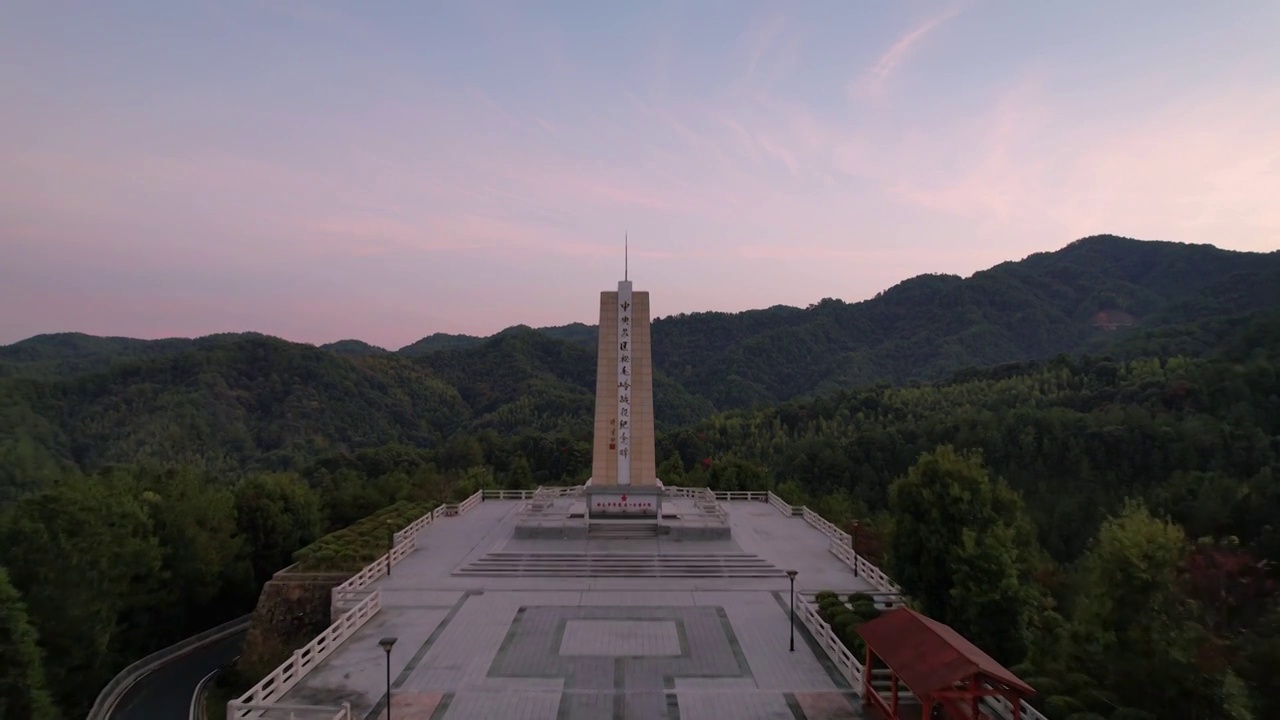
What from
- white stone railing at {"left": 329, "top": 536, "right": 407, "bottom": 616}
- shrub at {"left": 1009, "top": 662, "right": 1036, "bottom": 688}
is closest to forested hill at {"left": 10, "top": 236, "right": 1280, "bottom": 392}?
white stone railing at {"left": 329, "top": 536, "right": 407, "bottom": 616}

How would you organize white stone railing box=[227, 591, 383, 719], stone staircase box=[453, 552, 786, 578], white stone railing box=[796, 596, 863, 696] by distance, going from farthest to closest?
1. stone staircase box=[453, 552, 786, 578]
2. white stone railing box=[796, 596, 863, 696]
3. white stone railing box=[227, 591, 383, 719]

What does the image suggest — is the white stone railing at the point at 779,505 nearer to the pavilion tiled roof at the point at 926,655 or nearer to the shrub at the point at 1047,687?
the pavilion tiled roof at the point at 926,655

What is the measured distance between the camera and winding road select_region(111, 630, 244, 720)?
1995 cm

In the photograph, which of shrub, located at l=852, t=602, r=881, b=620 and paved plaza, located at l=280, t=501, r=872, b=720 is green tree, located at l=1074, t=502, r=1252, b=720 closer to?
shrub, located at l=852, t=602, r=881, b=620

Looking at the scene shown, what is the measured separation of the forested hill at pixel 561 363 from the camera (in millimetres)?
71938

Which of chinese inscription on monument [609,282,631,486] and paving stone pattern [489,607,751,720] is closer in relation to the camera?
paving stone pattern [489,607,751,720]

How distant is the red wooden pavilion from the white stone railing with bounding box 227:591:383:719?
418 inches

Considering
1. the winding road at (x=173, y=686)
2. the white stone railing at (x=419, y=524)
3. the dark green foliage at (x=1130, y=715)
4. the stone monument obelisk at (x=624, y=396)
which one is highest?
the stone monument obelisk at (x=624, y=396)

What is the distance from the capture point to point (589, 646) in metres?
16.0

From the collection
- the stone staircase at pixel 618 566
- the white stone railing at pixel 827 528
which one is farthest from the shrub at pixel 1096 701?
the white stone railing at pixel 827 528

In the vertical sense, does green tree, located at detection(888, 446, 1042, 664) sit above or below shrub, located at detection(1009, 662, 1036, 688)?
above

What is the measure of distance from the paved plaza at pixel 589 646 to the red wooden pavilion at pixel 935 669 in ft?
5.39

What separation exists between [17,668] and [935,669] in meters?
19.7

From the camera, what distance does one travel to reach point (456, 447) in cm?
5750
